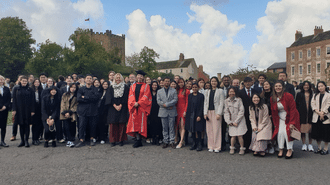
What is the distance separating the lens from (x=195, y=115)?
717cm

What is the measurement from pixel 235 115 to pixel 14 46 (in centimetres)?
4931

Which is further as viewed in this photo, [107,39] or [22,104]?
[107,39]

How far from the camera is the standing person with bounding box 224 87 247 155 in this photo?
6.53m

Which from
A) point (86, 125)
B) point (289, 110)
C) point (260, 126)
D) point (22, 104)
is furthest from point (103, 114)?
point (289, 110)

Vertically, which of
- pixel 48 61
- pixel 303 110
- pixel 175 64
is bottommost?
pixel 303 110

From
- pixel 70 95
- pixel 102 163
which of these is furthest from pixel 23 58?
pixel 102 163

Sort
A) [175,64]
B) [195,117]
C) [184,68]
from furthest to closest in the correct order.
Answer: [175,64]
[184,68]
[195,117]

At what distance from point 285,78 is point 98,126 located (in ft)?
20.4

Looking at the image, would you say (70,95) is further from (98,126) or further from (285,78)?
(285,78)

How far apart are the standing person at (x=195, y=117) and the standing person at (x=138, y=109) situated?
51.6 inches

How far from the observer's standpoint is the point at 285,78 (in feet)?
24.9

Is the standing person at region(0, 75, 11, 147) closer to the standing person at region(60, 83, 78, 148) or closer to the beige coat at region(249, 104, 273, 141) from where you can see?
the standing person at region(60, 83, 78, 148)

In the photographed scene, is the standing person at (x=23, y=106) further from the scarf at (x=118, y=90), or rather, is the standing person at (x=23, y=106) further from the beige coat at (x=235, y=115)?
the beige coat at (x=235, y=115)

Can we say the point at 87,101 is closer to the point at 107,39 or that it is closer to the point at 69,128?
the point at 69,128
